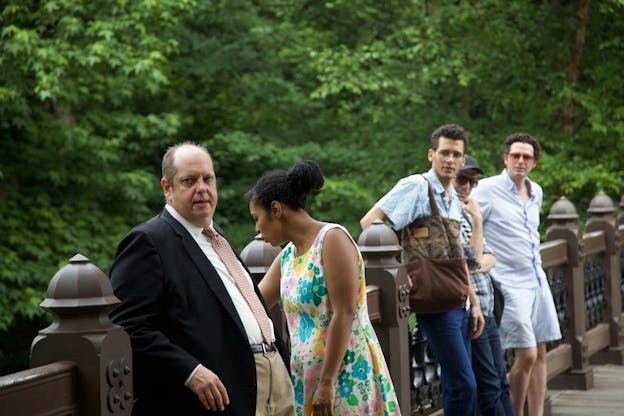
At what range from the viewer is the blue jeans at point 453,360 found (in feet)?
19.2

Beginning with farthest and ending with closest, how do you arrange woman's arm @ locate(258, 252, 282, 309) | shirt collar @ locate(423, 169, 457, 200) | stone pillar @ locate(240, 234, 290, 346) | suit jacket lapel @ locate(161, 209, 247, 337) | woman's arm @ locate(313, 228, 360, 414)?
shirt collar @ locate(423, 169, 457, 200), stone pillar @ locate(240, 234, 290, 346), woman's arm @ locate(258, 252, 282, 309), woman's arm @ locate(313, 228, 360, 414), suit jacket lapel @ locate(161, 209, 247, 337)

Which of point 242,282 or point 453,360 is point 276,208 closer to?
point 242,282

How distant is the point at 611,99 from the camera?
50.1 feet

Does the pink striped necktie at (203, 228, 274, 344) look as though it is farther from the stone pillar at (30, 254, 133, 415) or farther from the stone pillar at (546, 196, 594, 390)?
the stone pillar at (546, 196, 594, 390)

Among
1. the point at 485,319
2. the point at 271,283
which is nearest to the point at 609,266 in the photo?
the point at 485,319

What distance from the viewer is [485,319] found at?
21.2 ft

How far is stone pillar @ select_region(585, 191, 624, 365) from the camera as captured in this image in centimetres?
1073

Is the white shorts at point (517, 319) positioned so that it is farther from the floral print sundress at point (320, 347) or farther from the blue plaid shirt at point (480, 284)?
the floral print sundress at point (320, 347)

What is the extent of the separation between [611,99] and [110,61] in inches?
238

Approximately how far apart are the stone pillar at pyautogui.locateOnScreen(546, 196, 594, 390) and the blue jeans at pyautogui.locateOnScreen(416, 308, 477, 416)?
11.6 ft

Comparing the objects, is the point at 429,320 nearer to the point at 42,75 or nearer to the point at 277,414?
the point at 277,414

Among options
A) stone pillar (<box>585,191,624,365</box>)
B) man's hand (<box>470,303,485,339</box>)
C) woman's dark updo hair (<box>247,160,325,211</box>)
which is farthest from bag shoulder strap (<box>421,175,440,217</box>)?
stone pillar (<box>585,191,624,365</box>)

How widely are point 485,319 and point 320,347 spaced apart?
2.19 m

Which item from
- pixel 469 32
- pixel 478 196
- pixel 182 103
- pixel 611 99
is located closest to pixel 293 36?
pixel 182 103
